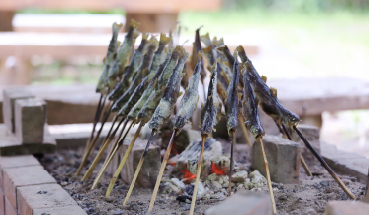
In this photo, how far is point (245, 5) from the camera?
13758 millimetres

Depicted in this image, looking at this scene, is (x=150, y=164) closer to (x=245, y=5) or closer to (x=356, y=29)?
(x=356, y=29)

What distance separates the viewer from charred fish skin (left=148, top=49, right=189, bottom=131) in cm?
225

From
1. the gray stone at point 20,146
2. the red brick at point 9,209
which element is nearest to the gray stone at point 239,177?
the red brick at point 9,209

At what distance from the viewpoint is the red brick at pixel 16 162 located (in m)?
2.84

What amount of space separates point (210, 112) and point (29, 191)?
38.9 inches

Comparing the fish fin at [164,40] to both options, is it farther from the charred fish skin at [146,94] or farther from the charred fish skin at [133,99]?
the charred fish skin at [133,99]

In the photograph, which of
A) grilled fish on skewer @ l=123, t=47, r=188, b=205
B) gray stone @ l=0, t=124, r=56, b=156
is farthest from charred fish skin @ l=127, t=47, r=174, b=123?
gray stone @ l=0, t=124, r=56, b=156

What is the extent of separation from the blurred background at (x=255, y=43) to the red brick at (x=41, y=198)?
1142 millimetres

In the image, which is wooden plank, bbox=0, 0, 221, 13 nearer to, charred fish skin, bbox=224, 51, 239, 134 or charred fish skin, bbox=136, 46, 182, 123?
charred fish skin, bbox=136, 46, 182, 123

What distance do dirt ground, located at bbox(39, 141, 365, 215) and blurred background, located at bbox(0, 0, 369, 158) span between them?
3.28ft

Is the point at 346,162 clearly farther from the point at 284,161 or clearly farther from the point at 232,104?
the point at 232,104

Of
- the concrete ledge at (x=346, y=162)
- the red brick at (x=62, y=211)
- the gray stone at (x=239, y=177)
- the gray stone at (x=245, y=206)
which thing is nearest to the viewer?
the gray stone at (x=245, y=206)

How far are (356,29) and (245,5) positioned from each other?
3.53 metres

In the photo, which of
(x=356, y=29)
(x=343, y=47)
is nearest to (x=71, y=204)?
(x=343, y=47)
